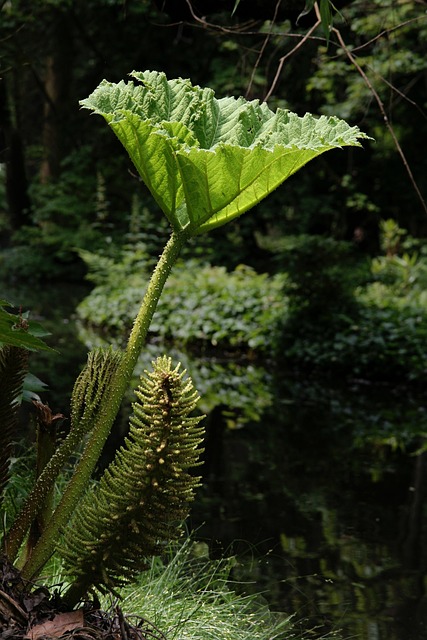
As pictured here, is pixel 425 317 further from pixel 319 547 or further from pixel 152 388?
pixel 152 388

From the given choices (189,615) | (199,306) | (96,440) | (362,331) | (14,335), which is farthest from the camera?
(199,306)

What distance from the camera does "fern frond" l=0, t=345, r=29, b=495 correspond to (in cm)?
222

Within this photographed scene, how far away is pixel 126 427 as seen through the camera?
7500 millimetres

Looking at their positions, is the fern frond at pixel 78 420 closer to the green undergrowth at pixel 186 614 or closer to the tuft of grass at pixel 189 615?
the green undergrowth at pixel 186 614

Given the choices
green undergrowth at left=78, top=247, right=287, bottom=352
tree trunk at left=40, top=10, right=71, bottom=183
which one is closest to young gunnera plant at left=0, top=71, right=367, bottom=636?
green undergrowth at left=78, top=247, right=287, bottom=352

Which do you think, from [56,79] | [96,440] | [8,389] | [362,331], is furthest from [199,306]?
[96,440]

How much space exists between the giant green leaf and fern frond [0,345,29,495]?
1.79ft

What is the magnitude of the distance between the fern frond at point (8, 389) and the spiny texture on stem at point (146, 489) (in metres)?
0.33

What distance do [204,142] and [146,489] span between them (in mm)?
884

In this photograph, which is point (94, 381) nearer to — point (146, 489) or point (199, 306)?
point (146, 489)

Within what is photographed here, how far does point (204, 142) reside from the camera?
85.2 inches

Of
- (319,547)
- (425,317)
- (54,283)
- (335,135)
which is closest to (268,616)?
(319,547)

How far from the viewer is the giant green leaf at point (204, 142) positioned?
2.00 meters

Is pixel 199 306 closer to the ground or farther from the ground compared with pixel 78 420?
farther from the ground
